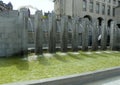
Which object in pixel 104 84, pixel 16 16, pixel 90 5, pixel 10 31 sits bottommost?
pixel 104 84

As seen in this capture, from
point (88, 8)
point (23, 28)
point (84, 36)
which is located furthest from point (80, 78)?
point (88, 8)

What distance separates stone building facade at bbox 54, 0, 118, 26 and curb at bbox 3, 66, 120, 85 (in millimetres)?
33360

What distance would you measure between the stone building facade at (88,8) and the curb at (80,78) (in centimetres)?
3336

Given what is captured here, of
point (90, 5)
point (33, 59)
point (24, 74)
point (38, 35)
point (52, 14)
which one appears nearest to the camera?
point (24, 74)

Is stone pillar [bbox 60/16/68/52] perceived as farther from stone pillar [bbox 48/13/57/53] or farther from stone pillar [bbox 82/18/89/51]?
stone pillar [bbox 82/18/89/51]

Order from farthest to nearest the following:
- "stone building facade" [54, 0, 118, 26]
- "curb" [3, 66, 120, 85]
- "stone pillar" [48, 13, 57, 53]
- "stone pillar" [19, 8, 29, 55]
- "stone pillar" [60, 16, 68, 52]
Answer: "stone building facade" [54, 0, 118, 26], "stone pillar" [60, 16, 68, 52], "stone pillar" [48, 13, 57, 53], "stone pillar" [19, 8, 29, 55], "curb" [3, 66, 120, 85]

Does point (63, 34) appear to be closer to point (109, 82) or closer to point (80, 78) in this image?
point (109, 82)

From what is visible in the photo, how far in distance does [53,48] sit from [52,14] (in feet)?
5.68

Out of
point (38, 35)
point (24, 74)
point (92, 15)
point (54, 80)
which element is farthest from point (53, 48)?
point (92, 15)

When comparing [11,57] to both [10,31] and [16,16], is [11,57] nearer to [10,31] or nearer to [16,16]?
[10,31]

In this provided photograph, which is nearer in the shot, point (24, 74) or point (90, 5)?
point (24, 74)

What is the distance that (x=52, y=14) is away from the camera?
11.7m

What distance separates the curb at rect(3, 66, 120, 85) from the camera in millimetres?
5690

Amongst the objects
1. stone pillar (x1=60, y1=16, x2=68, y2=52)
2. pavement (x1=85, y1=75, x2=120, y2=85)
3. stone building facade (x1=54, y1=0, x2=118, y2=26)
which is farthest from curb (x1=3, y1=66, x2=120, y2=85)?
stone building facade (x1=54, y1=0, x2=118, y2=26)
